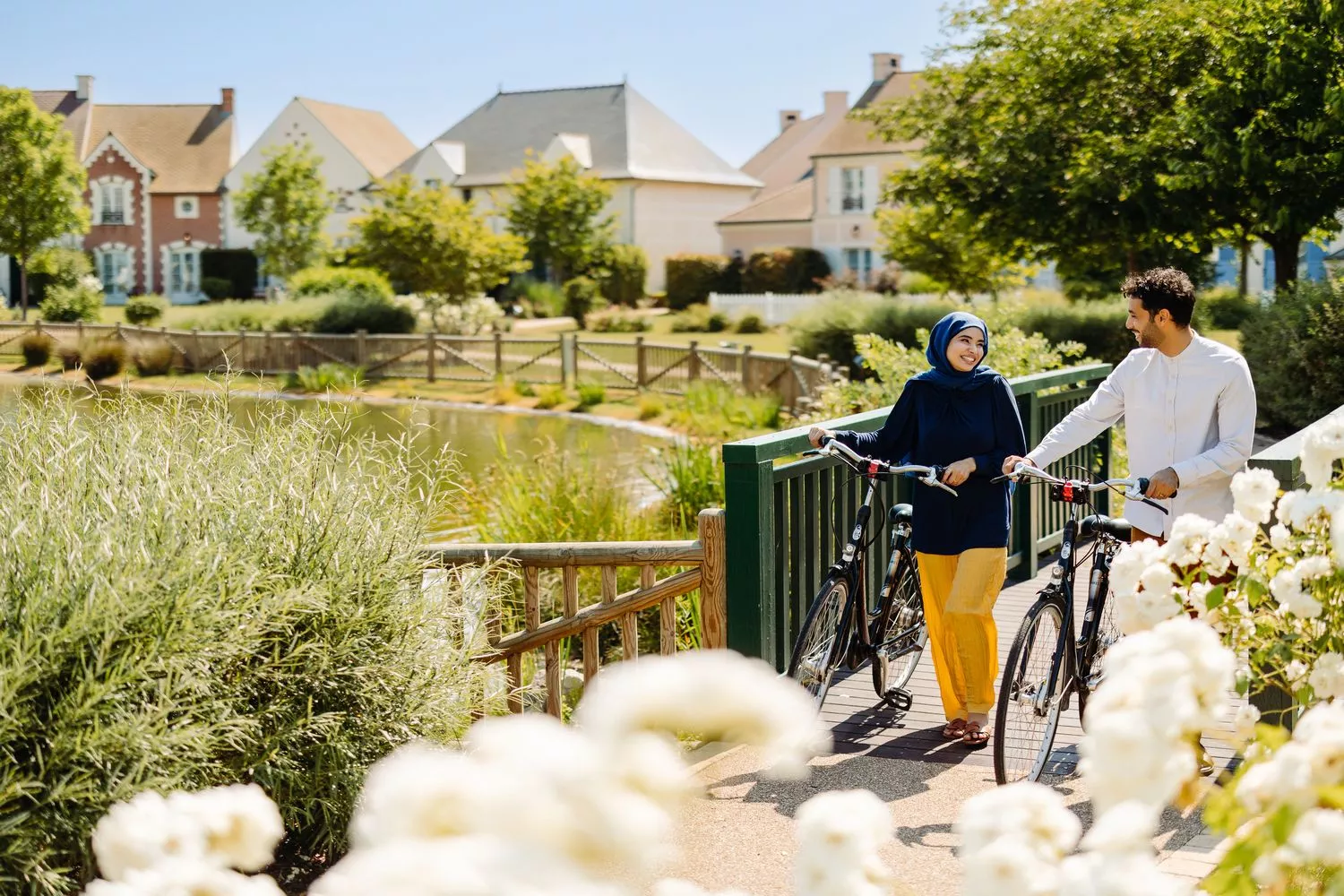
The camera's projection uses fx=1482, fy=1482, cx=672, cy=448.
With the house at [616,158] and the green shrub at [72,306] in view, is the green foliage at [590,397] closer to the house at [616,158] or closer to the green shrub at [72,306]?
the green shrub at [72,306]

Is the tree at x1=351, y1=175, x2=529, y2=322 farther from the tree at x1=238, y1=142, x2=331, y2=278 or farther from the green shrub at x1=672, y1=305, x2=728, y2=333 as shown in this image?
the tree at x1=238, y1=142, x2=331, y2=278

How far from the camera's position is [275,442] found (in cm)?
536

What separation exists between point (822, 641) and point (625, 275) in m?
46.6

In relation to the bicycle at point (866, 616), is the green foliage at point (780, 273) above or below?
above

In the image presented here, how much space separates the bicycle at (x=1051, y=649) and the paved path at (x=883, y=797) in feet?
0.48

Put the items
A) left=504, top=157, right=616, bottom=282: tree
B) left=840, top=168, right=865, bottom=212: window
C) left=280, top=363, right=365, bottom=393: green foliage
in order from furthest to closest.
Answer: left=840, top=168, right=865, bottom=212: window
left=504, top=157, right=616, bottom=282: tree
left=280, top=363, right=365, bottom=393: green foliage

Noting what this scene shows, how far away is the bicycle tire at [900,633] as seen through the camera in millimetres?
6082

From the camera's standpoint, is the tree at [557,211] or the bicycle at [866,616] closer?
the bicycle at [866,616]

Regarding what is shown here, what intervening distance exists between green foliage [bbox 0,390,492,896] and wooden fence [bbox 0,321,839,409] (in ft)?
67.4

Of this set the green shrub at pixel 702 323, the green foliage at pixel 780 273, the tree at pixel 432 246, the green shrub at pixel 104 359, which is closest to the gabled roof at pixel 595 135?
the green foliage at pixel 780 273

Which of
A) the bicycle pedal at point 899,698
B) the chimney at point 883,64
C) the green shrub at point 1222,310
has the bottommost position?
the bicycle pedal at point 899,698

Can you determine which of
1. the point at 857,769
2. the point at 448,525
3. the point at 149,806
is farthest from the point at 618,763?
the point at 448,525

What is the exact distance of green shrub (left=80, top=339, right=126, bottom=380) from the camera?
31.1 meters

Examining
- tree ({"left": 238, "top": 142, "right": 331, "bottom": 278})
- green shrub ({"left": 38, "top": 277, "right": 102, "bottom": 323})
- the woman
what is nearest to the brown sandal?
the woman
